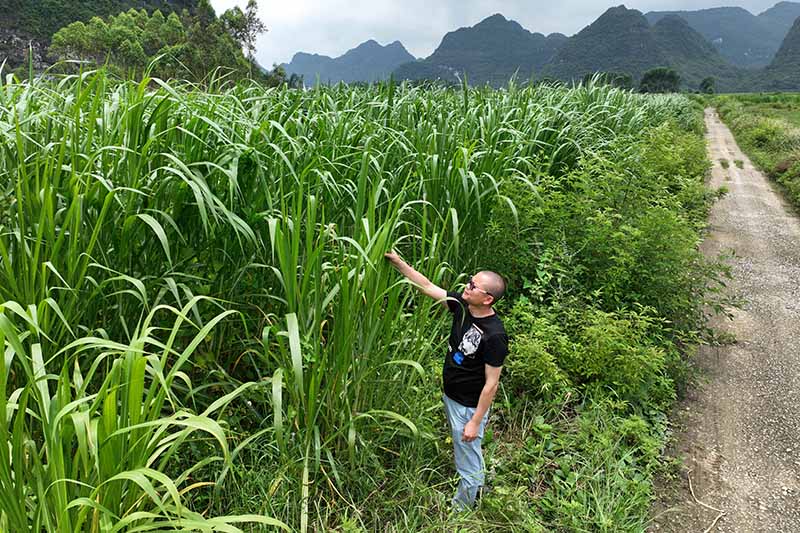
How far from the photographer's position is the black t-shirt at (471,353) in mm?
1743

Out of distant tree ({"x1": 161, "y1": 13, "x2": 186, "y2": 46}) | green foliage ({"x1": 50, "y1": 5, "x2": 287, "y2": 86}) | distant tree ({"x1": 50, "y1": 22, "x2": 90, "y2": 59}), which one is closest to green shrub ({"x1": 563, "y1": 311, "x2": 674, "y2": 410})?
green foliage ({"x1": 50, "y1": 5, "x2": 287, "y2": 86})

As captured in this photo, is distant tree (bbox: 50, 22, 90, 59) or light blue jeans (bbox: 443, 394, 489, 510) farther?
distant tree (bbox: 50, 22, 90, 59)

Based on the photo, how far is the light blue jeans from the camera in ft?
5.86

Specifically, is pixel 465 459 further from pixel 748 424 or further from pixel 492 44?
pixel 492 44

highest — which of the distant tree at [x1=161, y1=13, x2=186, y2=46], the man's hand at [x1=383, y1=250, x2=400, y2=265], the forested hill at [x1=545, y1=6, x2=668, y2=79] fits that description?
the forested hill at [x1=545, y1=6, x2=668, y2=79]

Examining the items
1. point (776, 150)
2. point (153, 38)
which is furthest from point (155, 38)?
point (776, 150)

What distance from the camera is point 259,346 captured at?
1965mm

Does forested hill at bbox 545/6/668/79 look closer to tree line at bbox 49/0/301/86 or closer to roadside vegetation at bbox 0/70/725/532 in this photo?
tree line at bbox 49/0/301/86

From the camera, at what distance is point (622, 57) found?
98.6m

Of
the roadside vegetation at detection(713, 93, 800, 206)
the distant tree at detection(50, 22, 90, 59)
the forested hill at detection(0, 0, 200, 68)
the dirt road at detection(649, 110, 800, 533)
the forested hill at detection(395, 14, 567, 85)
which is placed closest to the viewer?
the dirt road at detection(649, 110, 800, 533)

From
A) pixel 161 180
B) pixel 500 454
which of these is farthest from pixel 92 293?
pixel 500 454

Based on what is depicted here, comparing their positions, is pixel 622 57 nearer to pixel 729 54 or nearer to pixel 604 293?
pixel 604 293

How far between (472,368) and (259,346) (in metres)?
0.84

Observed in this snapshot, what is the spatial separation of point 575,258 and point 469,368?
1.63 m
